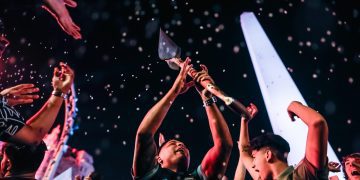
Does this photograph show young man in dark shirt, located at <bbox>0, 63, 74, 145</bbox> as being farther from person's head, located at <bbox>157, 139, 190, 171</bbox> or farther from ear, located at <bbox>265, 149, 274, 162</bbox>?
ear, located at <bbox>265, 149, 274, 162</bbox>

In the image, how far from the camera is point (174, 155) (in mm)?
3010

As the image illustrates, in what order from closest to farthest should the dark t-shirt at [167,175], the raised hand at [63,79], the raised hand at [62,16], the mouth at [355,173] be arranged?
the raised hand at [63,79] → the dark t-shirt at [167,175] → the mouth at [355,173] → the raised hand at [62,16]

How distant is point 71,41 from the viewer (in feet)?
31.9

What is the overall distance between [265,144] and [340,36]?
400cm

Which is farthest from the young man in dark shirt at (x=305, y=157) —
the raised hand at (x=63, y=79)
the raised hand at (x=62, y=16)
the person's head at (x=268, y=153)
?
the raised hand at (x=62, y=16)

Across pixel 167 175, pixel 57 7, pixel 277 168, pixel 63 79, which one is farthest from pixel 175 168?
pixel 57 7

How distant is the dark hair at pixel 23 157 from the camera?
241 centimetres

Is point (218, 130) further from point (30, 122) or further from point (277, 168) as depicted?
point (30, 122)

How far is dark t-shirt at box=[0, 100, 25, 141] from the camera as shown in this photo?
212cm

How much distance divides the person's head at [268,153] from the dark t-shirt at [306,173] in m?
0.15

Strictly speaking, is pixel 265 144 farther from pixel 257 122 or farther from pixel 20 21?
pixel 20 21

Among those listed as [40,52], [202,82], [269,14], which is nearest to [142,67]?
[40,52]

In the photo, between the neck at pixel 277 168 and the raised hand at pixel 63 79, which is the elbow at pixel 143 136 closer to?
the raised hand at pixel 63 79

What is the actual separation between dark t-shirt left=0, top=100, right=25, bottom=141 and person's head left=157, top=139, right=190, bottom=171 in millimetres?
1270
